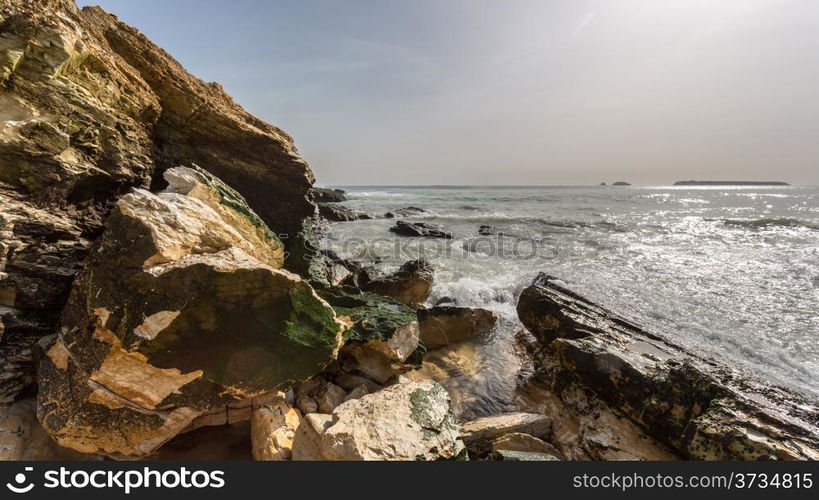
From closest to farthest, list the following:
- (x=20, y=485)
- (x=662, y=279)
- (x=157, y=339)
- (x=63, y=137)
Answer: (x=20, y=485), (x=157, y=339), (x=63, y=137), (x=662, y=279)

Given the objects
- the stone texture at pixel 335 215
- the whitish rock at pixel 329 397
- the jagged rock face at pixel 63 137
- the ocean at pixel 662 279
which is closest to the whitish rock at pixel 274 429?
the whitish rock at pixel 329 397

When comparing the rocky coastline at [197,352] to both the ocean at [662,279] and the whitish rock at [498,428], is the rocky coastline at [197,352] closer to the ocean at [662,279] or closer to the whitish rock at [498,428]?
the whitish rock at [498,428]

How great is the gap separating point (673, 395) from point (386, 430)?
13.0 feet

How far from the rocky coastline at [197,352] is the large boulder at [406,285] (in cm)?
257

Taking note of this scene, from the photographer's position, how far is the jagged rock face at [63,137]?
3.76 metres

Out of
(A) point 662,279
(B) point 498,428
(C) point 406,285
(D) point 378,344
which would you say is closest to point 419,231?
(C) point 406,285

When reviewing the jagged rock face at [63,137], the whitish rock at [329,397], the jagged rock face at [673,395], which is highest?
the jagged rock face at [63,137]

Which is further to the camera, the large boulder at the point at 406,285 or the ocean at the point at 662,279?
the large boulder at the point at 406,285

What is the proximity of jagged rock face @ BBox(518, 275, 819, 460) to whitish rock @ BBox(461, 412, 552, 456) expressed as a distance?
37.3 inches

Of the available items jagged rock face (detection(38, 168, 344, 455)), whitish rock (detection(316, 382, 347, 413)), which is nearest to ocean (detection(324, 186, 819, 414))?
whitish rock (detection(316, 382, 347, 413))

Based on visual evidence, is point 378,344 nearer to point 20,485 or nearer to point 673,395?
point 20,485

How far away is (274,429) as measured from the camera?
11.8 ft

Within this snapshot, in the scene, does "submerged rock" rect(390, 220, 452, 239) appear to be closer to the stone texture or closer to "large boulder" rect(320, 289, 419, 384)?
the stone texture

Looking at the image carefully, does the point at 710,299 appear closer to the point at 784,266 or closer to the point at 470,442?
the point at 784,266
